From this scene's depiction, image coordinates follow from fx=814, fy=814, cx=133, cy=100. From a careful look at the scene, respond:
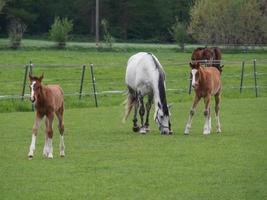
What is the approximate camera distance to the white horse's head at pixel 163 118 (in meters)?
18.4

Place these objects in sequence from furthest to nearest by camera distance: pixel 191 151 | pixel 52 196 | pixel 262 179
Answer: pixel 191 151 → pixel 262 179 → pixel 52 196

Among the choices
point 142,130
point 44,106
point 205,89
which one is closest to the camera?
point 44,106

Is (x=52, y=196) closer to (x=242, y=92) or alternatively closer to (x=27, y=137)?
(x=27, y=137)

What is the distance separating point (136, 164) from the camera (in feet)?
44.8

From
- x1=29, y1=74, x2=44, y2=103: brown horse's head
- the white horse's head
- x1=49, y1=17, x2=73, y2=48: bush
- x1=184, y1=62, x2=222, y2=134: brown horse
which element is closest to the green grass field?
the white horse's head

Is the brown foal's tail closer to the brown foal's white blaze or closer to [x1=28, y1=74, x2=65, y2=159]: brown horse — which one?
the brown foal's white blaze

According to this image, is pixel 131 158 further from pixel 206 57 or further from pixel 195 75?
pixel 206 57

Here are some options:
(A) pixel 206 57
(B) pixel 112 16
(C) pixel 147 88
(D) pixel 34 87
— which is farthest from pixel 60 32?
(D) pixel 34 87

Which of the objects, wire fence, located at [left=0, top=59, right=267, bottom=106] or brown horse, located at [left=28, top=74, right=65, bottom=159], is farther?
wire fence, located at [left=0, top=59, right=267, bottom=106]

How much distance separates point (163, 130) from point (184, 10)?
7424 centimetres

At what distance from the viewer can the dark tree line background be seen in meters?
90.5

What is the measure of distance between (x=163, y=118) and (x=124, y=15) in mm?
74237

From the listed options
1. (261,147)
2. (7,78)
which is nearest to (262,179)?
(261,147)

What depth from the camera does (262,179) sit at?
39.6 ft
